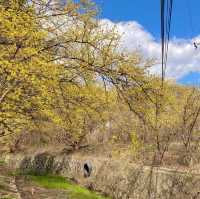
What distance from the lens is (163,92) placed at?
11.5 meters

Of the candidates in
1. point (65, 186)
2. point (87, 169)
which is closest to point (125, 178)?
point (65, 186)

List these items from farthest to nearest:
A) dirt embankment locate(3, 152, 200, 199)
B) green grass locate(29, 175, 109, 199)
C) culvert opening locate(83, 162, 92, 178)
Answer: culvert opening locate(83, 162, 92, 178)
green grass locate(29, 175, 109, 199)
dirt embankment locate(3, 152, 200, 199)

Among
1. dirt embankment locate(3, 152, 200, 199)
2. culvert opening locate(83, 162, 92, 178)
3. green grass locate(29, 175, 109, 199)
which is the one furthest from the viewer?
culvert opening locate(83, 162, 92, 178)

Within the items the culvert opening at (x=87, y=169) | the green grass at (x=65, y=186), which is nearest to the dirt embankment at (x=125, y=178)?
the culvert opening at (x=87, y=169)

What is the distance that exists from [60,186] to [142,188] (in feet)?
17.6

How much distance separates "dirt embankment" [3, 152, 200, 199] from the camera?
51.4 ft

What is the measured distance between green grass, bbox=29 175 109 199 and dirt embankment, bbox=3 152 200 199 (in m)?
0.64

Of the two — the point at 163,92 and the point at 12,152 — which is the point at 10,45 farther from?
the point at 12,152

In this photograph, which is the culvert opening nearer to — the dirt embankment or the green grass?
the dirt embankment

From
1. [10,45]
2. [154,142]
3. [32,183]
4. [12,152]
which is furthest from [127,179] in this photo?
[12,152]

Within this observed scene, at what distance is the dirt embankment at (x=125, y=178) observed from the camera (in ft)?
51.4

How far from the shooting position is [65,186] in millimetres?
21406

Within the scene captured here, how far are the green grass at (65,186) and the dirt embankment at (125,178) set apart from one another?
644 mm

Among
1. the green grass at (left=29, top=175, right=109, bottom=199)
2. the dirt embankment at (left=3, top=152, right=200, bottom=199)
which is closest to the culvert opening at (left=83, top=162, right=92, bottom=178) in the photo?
the dirt embankment at (left=3, top=152, right=200, bottom=199)
